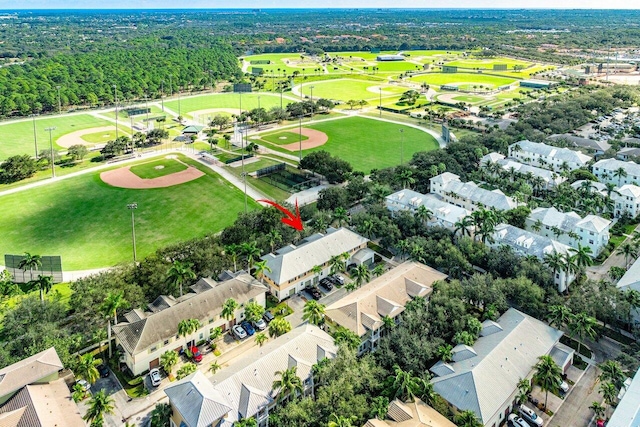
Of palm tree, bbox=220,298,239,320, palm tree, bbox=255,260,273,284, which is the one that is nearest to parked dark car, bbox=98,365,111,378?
palm tree, bbox=220,298,239,320

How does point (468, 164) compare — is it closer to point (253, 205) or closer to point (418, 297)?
point (253, 205)

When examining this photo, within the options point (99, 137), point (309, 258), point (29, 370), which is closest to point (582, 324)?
point (309, 258)

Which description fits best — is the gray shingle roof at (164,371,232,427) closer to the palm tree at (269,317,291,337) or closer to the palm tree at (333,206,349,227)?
the palm tree at (269,317,291,337)

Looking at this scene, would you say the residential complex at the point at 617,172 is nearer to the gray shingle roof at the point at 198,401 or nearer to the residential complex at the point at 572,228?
the residential complex at the point at 572,228

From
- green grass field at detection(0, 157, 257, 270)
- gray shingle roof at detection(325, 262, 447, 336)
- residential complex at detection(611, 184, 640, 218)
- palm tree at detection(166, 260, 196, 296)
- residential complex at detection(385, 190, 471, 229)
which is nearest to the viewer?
gray shingle roof at detection(325, 262, 447, 336)

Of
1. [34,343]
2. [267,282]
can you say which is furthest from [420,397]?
[34,343]

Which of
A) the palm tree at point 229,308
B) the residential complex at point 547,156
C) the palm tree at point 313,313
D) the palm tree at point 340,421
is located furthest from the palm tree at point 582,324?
the residential complex at point 547,156
